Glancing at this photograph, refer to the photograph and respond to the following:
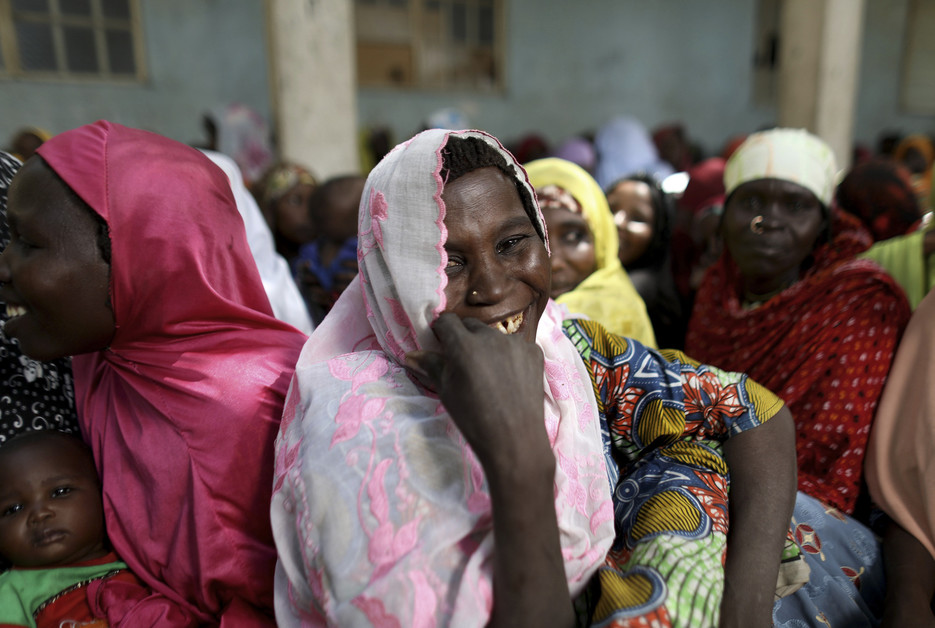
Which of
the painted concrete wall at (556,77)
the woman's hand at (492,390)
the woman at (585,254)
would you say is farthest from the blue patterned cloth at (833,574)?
the painted concrete wall at (556,77)

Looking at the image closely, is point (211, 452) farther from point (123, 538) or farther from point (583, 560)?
point (583, 560)

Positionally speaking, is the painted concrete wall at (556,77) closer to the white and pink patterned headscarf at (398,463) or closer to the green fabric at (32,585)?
the green fabric at (32,585)

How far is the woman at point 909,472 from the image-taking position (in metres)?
1.53

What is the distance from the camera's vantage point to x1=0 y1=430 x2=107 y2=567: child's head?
1.36 meters

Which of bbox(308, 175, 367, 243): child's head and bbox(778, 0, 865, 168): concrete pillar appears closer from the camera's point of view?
bbox(308, 175, 367, 243): child's head

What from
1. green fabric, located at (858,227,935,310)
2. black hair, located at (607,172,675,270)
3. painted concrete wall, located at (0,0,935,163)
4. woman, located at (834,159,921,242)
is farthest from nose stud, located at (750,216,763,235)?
painted concrete wall, located at (0,0,935,163)

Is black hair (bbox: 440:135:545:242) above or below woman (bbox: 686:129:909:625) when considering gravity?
above

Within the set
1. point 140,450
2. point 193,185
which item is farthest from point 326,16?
point 140,450

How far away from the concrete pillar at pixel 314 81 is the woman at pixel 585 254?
2.58 meters

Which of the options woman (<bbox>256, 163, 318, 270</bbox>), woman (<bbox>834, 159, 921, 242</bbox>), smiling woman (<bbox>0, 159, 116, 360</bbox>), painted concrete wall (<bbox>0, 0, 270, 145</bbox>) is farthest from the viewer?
painted concrete wall (<bbox>0, 0, 270, 145</bbox>)

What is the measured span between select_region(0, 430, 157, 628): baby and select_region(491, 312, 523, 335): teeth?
0.98 metres

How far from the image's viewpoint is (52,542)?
1362 mm

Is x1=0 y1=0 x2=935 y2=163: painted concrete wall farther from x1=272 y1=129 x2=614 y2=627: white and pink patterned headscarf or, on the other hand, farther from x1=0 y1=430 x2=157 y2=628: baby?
x1=272 y1=129 x2=614 y2=627: white and pink patterned headscarf

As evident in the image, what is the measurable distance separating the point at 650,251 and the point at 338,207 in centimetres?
184
